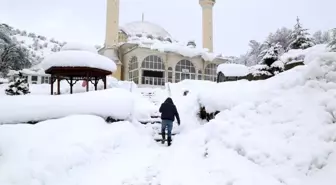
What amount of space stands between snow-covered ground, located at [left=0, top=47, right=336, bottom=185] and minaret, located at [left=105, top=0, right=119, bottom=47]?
28.7 metres

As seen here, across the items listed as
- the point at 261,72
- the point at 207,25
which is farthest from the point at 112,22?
the point at 261,72

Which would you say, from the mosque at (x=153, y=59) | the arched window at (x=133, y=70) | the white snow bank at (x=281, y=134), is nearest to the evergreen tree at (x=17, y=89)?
the white snow bank at (x=281, y=134)

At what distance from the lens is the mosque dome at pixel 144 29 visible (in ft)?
144

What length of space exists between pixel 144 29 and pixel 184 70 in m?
12.2

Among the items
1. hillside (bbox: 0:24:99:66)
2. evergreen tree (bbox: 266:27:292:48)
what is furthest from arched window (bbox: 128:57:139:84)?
hillside (bbox: 0:24:99:66)

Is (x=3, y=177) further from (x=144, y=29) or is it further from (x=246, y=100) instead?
(x=144, y=29)

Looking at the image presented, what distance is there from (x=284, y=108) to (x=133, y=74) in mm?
27790

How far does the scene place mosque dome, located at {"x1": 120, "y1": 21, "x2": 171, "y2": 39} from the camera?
43812 mm

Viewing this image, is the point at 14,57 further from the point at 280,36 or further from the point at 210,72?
the point at 280,36

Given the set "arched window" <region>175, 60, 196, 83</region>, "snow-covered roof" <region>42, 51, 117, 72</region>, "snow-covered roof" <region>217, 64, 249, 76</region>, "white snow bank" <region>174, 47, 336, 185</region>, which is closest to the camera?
"white snow bank" <region>174, 47, 336, 185</region>

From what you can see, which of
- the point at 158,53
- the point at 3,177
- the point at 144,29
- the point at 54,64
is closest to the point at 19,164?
the point at 3,177

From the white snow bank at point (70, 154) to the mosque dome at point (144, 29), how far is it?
114 feet

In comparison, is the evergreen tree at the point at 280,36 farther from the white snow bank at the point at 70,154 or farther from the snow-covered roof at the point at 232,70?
the white snow bank at the point at 70,154

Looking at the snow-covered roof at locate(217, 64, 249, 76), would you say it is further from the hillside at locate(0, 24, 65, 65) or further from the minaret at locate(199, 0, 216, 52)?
the hillside at locate(0, 24, 65, 65)
